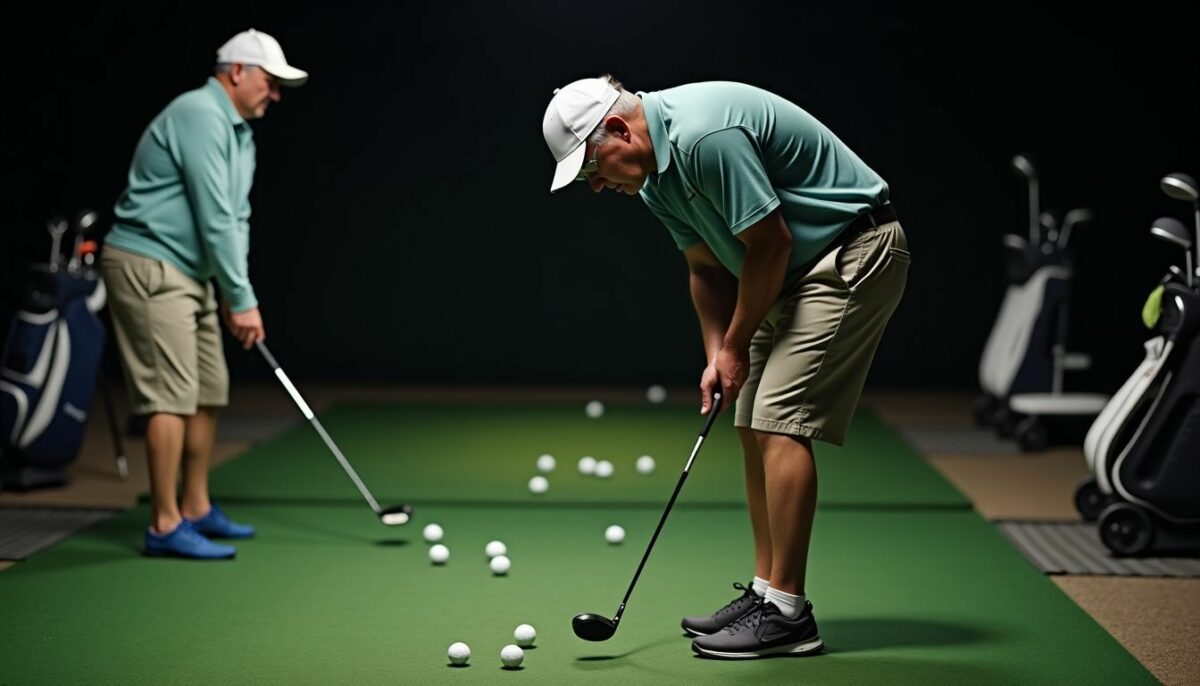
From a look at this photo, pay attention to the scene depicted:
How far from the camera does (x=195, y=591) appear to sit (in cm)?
368

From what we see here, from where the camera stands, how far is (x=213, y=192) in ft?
13.0

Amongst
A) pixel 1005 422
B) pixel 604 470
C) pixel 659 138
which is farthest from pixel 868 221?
pixel 1005 422

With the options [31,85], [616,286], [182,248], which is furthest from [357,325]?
[182,248]

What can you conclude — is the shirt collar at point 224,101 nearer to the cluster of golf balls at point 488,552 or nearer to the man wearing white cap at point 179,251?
the man wearing white cap at point 179,251

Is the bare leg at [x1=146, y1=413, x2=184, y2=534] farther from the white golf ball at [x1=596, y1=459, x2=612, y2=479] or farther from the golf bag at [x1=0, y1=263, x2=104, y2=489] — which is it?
the white golf ball at [x1=596, y1=459, x2=612, y2=479]

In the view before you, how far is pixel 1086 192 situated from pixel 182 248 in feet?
18.7

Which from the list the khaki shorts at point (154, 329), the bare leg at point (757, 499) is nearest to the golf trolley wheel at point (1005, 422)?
the bare leg at point (757, 499)

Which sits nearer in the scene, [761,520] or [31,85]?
[761,520]

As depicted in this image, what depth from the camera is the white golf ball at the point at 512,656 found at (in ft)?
9.77

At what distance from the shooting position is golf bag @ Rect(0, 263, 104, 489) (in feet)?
16.4

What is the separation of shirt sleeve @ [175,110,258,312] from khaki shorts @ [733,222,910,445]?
5.33 ft

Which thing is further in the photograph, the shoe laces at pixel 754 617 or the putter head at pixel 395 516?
the putter head at pixel 395 516

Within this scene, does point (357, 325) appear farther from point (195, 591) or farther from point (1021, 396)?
point (195, 591)

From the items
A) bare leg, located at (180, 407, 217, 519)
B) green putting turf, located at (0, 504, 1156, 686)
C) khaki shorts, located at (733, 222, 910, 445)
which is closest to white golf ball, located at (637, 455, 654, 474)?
green putting turf, located at (0, 504, 1156, 686)
